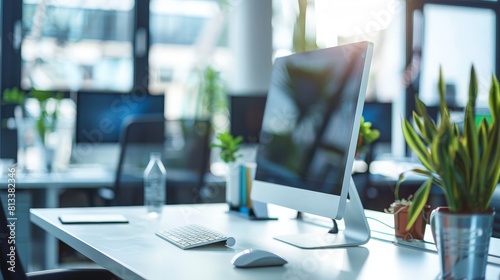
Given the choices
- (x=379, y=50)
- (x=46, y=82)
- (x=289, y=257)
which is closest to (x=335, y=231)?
(x=289, y=257)

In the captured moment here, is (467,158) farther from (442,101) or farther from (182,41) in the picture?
(182,41)

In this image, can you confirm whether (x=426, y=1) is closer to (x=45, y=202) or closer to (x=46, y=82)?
(x=46, y=82)

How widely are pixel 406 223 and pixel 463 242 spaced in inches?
23.7

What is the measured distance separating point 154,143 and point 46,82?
1447mm

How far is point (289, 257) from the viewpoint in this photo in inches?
60.2

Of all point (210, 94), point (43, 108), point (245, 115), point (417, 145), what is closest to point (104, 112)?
point (43, 108)

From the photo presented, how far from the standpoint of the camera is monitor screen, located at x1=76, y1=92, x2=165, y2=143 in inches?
166

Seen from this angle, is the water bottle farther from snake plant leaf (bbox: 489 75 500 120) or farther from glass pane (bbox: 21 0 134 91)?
glass pane (bbox: 21 0 134 91)

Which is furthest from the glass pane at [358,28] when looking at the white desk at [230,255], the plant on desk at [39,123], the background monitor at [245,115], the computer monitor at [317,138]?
the white desk at [230,255]

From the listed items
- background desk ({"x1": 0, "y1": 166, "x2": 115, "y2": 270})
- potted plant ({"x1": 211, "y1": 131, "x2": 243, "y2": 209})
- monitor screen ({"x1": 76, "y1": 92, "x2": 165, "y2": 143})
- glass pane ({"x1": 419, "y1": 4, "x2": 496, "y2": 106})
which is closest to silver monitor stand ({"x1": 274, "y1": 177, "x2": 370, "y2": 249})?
potted plant ({"x1": 211, "y1": 131, "x2": 243, "y2": 209})

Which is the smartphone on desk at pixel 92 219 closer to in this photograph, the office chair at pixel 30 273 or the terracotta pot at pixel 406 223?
the office chair at pixel 30 273

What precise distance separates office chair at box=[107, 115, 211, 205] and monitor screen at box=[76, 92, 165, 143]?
0.88 ft

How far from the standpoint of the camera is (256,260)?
1.38 m

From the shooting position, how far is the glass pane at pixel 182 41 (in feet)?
17.7
